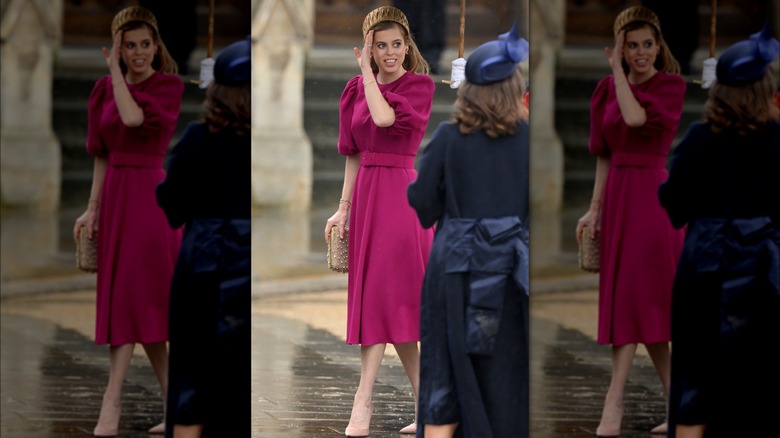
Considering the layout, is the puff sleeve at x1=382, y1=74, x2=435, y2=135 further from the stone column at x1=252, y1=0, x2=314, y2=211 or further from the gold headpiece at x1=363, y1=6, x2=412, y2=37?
the stone column at x1=252, y1=0, x2=314, y2=211

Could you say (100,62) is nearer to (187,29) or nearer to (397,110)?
(187,29)

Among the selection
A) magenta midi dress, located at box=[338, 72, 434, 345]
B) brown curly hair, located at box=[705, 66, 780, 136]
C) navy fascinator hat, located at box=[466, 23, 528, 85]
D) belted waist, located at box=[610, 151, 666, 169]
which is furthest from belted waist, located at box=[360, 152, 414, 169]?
brown curly hair, located at box=[705, 66, 780, 136]

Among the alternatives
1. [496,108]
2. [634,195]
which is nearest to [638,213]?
[634,195]

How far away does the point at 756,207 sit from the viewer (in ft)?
21.7

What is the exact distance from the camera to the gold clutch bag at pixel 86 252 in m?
6.71

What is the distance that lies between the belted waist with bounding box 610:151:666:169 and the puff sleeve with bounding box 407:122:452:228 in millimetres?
671

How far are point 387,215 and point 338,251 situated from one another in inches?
10.1

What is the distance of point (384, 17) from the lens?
270 inches

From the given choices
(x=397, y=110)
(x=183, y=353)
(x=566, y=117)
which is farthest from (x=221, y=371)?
(x=566, y=117)

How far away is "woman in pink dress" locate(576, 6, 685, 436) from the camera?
6734 millimetres

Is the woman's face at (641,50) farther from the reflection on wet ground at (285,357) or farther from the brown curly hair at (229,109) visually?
the brown curly hair at (229,109)

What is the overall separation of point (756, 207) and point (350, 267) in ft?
5.27

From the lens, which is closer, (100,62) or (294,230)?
(100,62)

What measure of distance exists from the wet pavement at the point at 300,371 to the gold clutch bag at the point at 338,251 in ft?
0.26
